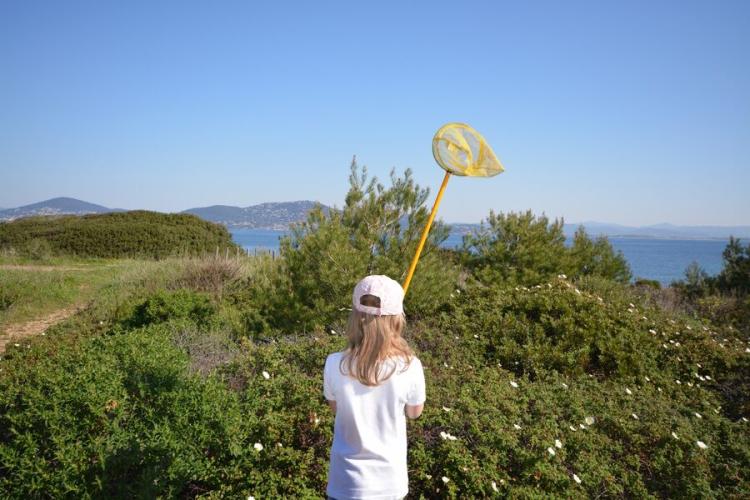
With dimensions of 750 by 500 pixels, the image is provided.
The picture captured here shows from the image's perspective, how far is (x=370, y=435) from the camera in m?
1.97

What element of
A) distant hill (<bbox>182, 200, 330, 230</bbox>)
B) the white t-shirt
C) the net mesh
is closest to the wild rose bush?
the white t-shirt

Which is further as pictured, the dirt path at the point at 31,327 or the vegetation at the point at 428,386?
the dirt path at the point at 31,327

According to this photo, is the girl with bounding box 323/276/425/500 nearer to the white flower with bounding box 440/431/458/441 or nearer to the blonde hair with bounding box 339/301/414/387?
the blonde hair with bounding box 339/301/414/387

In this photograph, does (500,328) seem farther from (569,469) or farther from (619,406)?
(569,469)

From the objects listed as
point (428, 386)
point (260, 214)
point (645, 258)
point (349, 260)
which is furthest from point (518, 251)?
point (645, 258)

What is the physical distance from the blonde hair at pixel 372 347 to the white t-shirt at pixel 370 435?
1.1 inches

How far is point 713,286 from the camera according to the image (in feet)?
39.4

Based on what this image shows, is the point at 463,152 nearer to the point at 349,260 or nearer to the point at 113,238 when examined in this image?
the point at 349,260

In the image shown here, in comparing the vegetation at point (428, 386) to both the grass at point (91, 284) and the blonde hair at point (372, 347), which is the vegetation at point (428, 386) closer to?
the grass at point (91, 284)

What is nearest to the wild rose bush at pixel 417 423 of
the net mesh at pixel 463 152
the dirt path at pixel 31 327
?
the net mesh at pixel 463 152

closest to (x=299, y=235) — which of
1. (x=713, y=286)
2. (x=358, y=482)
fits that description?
(x=358, y=482)

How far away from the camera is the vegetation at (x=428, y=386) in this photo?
290 cm

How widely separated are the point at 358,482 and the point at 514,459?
6.34 feet

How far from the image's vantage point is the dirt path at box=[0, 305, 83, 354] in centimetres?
772
